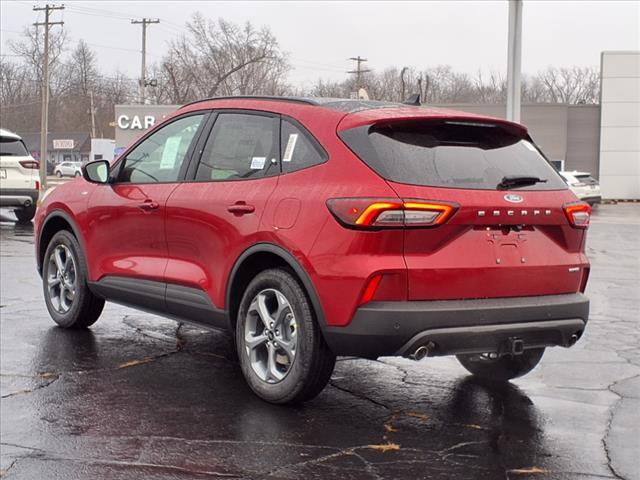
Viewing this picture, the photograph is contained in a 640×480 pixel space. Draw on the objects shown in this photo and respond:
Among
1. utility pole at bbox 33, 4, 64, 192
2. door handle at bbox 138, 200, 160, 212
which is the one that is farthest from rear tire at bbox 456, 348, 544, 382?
utility pole at bbox 33, 4, 64, 192

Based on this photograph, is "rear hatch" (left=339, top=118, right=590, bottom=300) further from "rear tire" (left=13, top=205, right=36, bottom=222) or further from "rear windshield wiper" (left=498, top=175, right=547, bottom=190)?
"rear tire" (left=13, top=205, right=36, bottom=222)

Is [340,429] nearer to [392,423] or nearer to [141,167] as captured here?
[392,423]

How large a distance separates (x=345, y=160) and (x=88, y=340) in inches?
114

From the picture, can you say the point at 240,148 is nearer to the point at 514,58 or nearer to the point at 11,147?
the point at 514,58

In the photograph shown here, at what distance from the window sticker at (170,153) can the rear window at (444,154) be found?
1.61m

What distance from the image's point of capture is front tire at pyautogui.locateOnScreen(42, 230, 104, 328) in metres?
6.70

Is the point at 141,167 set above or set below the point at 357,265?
above

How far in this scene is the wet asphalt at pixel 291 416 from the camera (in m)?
3.90

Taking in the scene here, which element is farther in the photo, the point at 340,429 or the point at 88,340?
the point at 88,340

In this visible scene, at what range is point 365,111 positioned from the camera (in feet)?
15.9

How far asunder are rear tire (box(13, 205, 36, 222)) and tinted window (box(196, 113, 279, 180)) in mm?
13214

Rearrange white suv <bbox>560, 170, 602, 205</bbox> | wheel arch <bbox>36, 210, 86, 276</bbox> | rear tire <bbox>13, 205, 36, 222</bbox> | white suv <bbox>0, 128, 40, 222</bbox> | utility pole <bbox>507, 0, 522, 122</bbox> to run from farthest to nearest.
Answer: white suv <bbox>560, 170, 602, 205</bbox>, rear tire <bbox>13, 205, 36, 222</bbox>, white suv <bbox>0, 128, 40, 222</bbox>, utility pole <bbox>507, 0, 522, 122</bbox>, wheel arch <bbox>36, 210, 86, 276</bbox>

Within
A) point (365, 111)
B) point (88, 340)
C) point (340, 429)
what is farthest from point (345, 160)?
point (88, 340)

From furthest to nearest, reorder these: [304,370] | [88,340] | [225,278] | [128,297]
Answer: [88,340]
[128,297]
[225,278]
[304,370]
